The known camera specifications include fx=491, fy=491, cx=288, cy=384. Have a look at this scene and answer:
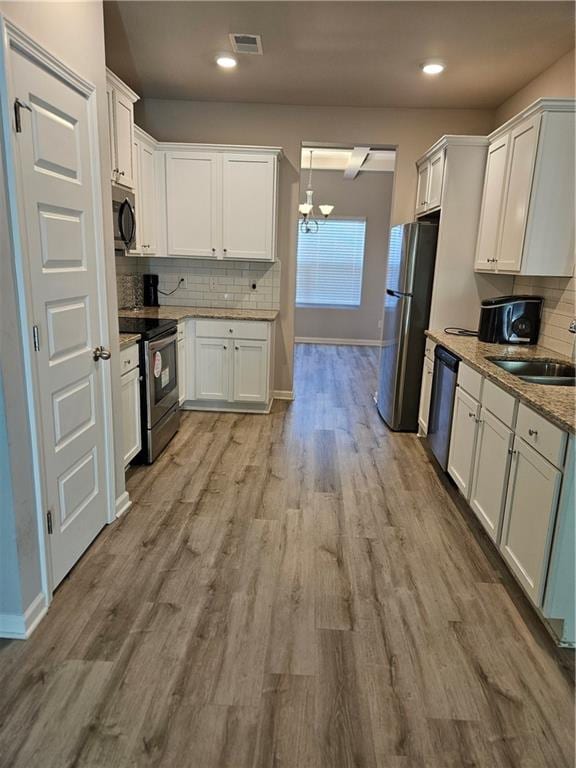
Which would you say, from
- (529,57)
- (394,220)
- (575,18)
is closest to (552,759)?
(575,18)

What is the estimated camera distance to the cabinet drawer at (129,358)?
295 cm

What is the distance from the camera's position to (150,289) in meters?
4.86

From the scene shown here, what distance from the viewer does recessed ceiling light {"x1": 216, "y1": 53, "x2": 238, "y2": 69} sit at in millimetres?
3447

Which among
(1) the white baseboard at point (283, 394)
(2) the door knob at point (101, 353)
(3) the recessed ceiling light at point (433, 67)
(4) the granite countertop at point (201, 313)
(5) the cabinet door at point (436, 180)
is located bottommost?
(1) the white baseboard at point (283, 394)

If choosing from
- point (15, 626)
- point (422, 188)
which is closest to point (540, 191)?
point (422, 188)

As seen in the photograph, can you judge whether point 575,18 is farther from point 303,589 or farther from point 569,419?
point 303,589

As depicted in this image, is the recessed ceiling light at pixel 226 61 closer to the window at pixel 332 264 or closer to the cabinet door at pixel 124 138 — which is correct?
the cabinet door at pixel 124 138

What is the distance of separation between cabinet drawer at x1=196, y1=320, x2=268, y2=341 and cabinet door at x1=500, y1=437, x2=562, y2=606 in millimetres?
2676

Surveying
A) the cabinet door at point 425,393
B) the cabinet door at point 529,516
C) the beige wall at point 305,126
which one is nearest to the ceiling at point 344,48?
the beige wall at point 305,126

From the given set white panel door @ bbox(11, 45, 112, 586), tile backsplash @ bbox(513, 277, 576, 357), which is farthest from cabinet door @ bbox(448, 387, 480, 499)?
white panel door @ bbox(11, 45, 112, 586)

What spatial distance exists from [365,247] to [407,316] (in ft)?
15.0

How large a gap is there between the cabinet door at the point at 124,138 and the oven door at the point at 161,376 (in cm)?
116

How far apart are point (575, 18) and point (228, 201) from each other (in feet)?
9.07

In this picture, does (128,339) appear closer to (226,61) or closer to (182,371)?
(182,371)
